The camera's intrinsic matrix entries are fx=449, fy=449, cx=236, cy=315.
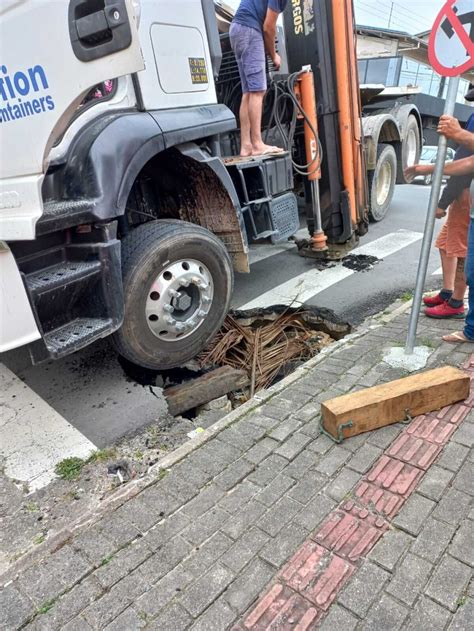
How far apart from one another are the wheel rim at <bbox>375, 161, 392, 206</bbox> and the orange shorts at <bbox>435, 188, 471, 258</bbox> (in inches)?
131

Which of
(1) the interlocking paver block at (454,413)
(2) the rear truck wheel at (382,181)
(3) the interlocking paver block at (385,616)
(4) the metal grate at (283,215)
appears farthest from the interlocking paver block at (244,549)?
(2) the rear truck wheel at (382,181)

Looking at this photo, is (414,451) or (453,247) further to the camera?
(453,247)

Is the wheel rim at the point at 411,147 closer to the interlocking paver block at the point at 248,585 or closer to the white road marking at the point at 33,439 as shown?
the white road marking at the point at 33,439

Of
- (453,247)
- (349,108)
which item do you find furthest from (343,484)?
(349,108)

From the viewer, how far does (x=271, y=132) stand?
17.2ft

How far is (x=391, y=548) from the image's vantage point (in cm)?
184

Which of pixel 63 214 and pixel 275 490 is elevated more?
pixel 63 214

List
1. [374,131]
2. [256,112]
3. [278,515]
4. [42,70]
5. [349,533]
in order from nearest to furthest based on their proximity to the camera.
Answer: [349,533] < [278,515] < [42,70] < [256,112] < [374,131]

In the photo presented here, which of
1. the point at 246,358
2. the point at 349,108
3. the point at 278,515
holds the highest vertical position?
the point at 349,108

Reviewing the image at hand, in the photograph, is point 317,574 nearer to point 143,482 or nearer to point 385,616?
point 385,616

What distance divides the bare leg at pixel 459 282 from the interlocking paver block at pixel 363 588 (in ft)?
8.54

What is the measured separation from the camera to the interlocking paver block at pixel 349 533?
1856 millimetres

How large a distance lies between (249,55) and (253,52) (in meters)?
0.05

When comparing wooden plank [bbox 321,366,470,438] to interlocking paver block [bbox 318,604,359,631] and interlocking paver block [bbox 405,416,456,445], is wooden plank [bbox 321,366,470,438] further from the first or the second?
interlocking paver block [bbox 318,604,359,631]
